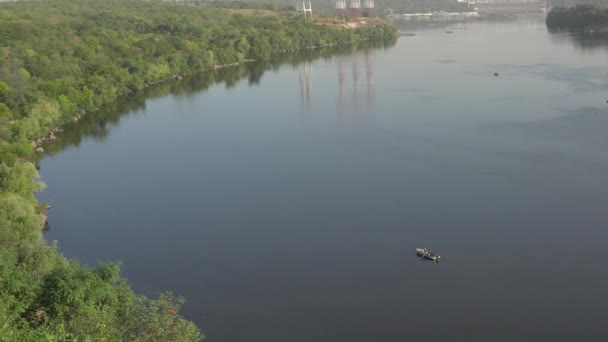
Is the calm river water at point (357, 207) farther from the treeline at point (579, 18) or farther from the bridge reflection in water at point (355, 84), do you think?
the treeline at point (579, 18)

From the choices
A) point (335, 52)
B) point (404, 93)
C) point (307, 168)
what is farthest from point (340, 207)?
point (335, 52)

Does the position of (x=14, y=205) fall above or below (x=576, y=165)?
above

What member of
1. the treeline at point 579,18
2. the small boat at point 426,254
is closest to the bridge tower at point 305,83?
the small boat at point 426,254

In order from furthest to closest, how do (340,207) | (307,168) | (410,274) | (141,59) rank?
(141,59) → (307,168) → (340,207) → (410,274)

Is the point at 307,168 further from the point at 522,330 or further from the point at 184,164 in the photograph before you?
the point at 522,330

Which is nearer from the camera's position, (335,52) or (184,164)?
(184,164)

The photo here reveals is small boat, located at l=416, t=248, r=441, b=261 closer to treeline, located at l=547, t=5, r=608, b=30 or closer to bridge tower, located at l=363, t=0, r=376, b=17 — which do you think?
treeline, located at l=547, t=5, r=608, b=30

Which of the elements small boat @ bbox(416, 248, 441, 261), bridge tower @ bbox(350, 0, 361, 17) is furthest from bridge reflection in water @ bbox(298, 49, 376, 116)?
bridge tower @ bbox(350, 0, 361, 17)
